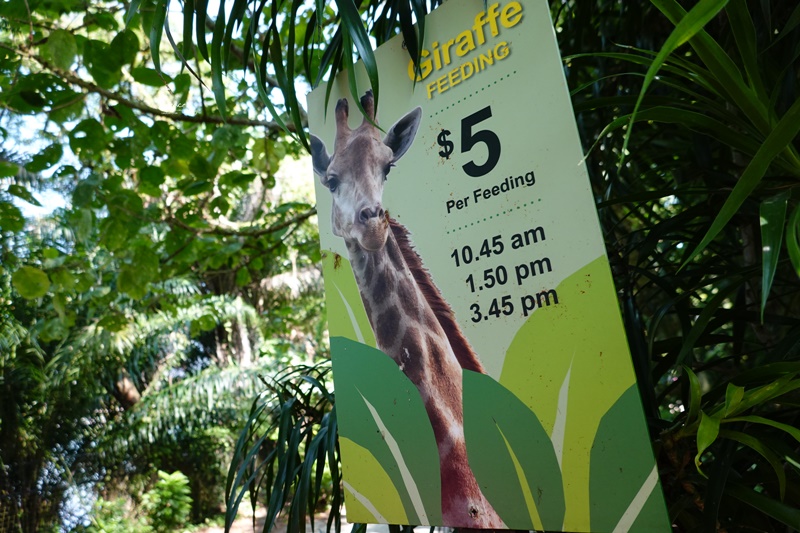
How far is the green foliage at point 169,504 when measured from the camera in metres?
6.04

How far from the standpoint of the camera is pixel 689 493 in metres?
0.86

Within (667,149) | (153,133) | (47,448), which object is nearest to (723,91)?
(667,149)

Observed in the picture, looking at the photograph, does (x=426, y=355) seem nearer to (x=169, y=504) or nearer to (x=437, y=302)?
(x=437, y=302)

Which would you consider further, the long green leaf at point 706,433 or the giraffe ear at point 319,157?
the giraffe ear at point 319,157

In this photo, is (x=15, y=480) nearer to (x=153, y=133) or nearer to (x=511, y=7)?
(x=153, y=133)

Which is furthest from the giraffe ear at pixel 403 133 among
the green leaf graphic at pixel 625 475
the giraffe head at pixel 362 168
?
the green leaf graphic at pixel 625 475

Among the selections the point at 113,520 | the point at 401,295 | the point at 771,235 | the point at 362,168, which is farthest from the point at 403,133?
the point at 113,520

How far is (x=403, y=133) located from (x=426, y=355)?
318 millimetres

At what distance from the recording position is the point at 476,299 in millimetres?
792

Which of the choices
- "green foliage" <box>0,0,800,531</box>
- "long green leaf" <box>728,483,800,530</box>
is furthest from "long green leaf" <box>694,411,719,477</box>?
"long green leaf" <box>728,483,800,530</box>

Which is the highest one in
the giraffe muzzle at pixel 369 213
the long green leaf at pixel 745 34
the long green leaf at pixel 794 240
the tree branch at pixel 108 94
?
the tree branch at pixel 108 94

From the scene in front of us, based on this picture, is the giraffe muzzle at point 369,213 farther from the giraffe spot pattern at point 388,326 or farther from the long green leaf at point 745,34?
the long green leaf at point 745,34

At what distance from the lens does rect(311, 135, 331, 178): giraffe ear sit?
3.30 ft

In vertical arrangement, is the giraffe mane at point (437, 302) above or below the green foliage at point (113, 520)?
above
